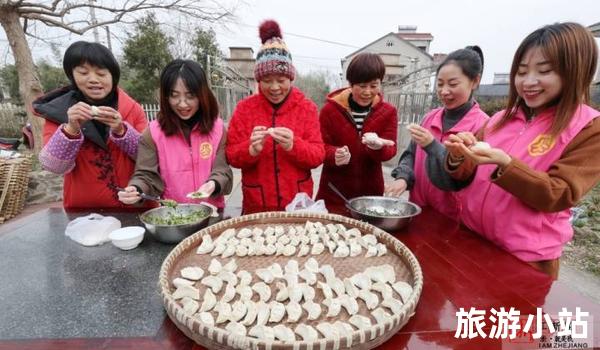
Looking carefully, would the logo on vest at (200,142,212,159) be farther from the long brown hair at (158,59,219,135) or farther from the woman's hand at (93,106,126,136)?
the woman's hand at (93,106,126,136)

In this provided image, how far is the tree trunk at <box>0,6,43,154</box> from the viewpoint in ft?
24.7

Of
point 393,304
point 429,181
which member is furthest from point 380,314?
point 429,181

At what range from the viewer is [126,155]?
8.25 feet

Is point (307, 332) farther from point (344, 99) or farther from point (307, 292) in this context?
point (344, 99)

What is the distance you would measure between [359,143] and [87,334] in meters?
2.53

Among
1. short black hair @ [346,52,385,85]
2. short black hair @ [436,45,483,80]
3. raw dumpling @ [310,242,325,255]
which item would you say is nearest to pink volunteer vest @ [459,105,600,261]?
short black hair @ [436,45,483,80]

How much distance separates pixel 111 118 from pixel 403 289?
222cm

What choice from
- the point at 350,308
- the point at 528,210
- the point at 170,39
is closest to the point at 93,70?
the point at 350,308

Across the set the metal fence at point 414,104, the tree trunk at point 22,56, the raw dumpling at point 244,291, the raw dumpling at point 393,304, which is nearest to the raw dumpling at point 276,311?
the raw dumpling at point 244,291

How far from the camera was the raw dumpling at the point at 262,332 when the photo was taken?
1062 millimetres

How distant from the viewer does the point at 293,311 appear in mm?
1212

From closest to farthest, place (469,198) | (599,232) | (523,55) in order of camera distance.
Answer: (523,55), (469,198), (599,232)

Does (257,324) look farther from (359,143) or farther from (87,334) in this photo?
(359,143)

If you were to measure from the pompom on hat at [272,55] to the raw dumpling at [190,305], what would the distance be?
1722 mm
